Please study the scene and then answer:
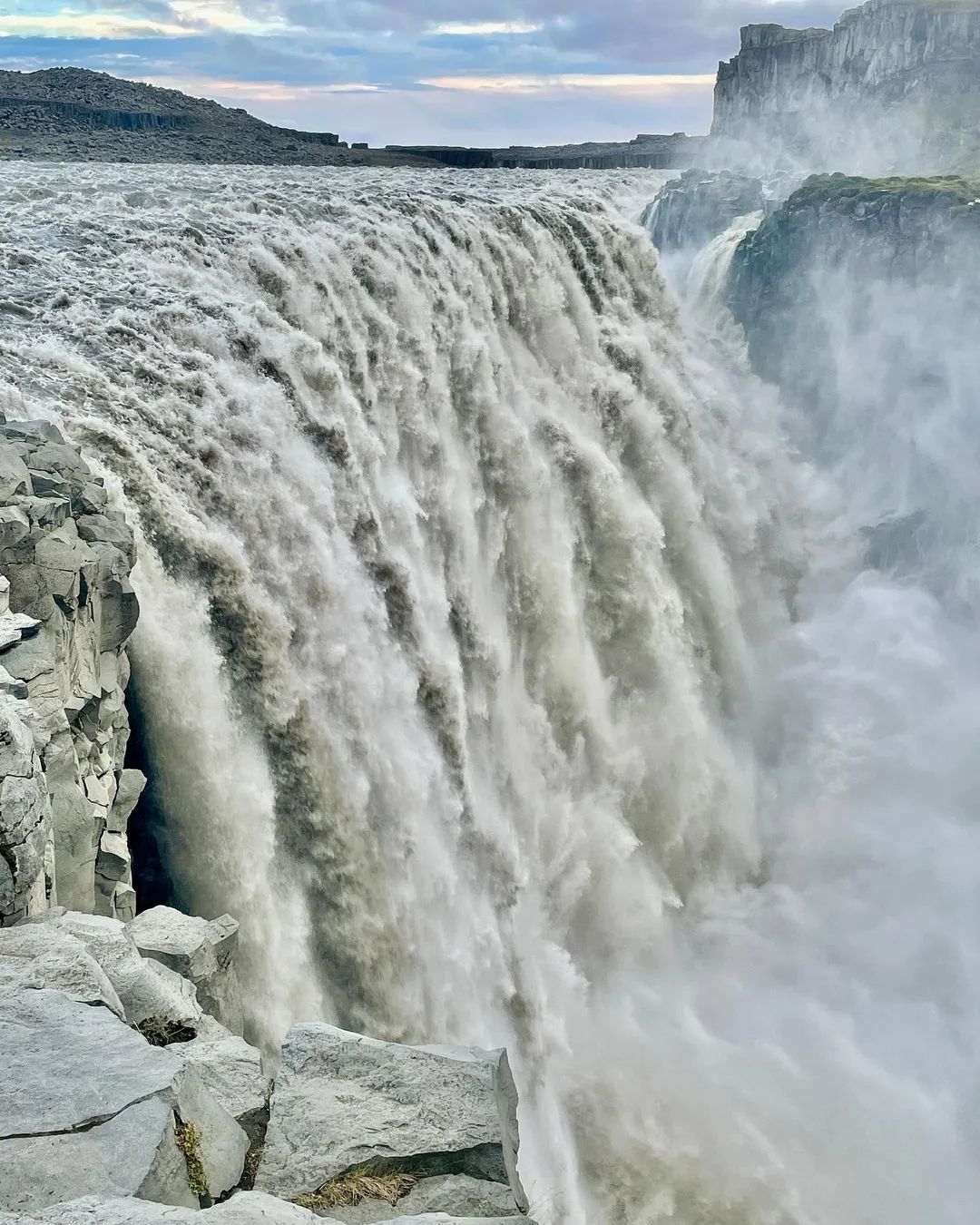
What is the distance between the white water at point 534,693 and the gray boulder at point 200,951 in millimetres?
1634

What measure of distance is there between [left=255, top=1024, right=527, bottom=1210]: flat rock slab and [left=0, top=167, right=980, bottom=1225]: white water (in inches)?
187

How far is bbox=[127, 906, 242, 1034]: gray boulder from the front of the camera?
9141mm

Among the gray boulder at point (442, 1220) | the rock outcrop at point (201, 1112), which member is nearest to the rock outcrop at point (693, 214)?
the rock outcrop at point (201, 1112)

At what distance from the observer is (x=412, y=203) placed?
23297mm

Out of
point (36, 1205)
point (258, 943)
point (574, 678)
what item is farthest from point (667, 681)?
point (36, 1205)

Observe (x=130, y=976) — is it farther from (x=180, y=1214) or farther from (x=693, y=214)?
(x=693, y=214)

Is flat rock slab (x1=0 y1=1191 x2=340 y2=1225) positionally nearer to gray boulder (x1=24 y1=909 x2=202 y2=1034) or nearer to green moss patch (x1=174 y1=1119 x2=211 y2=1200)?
green moss patch (x1=174 y1=1119 x2=211 y2=1200)

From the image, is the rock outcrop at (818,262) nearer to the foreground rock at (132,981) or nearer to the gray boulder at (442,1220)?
the foreground rock at (132,981)

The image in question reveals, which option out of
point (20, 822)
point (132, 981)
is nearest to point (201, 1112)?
point (132, 981)

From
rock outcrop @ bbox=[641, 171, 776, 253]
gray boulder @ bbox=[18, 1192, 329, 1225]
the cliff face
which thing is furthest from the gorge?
the cliff face

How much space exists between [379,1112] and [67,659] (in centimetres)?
534

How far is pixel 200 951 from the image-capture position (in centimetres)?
927

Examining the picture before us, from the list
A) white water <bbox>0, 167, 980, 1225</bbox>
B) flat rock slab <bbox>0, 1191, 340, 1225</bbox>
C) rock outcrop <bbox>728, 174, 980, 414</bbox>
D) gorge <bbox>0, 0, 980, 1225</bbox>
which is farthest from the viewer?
rock outcrop <bbox>728, 174, 980, 414</bbox>

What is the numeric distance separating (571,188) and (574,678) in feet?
78.0
